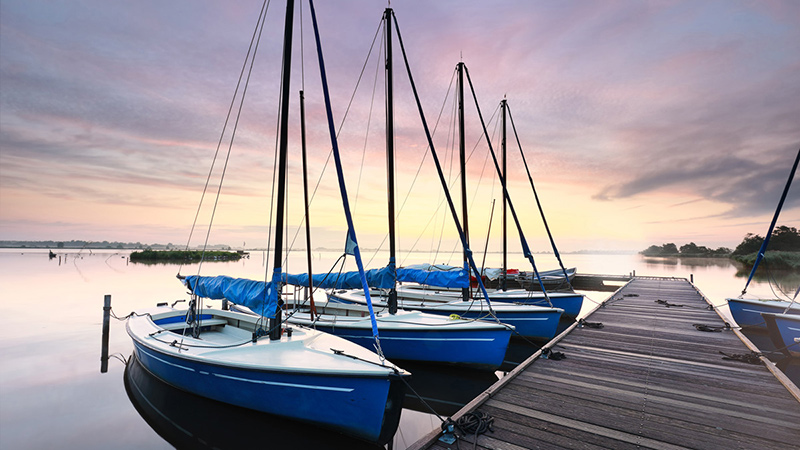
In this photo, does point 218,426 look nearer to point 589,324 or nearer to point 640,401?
point 640,401

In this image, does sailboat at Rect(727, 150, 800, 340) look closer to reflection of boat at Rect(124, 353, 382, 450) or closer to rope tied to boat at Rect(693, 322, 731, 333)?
rope tied to boat at Rect(693, 322, 731, 333)

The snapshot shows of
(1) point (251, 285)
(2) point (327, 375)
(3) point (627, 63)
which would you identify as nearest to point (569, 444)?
(2) point (327, 375)

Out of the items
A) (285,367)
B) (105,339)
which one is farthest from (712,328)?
(105,339)

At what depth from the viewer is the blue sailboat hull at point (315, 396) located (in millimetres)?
5848

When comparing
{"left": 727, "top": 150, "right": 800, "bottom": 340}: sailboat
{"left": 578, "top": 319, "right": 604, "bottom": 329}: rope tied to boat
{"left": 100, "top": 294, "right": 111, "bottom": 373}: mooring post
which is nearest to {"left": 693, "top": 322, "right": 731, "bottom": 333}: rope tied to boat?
{"left": 727, "top": 150, "right": 800, "bottom": 340}: sailboat

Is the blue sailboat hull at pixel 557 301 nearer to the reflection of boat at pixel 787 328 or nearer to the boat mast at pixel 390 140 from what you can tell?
the boat mast at pixel 390 140

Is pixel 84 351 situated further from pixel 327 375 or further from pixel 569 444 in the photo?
pixel 569 444

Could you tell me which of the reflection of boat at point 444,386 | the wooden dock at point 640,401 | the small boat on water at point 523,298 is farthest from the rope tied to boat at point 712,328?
the reflection of boat at point 444,386

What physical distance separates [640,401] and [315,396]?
522cm

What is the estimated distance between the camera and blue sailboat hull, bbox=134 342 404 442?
230 inches

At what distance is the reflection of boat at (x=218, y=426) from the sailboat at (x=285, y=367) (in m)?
0.37

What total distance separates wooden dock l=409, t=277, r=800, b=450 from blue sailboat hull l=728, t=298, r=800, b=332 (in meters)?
7.15

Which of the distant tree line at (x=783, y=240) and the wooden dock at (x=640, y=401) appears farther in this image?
the distant tree line at (x=783, y=240)

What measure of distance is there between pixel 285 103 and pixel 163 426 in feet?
24.9
